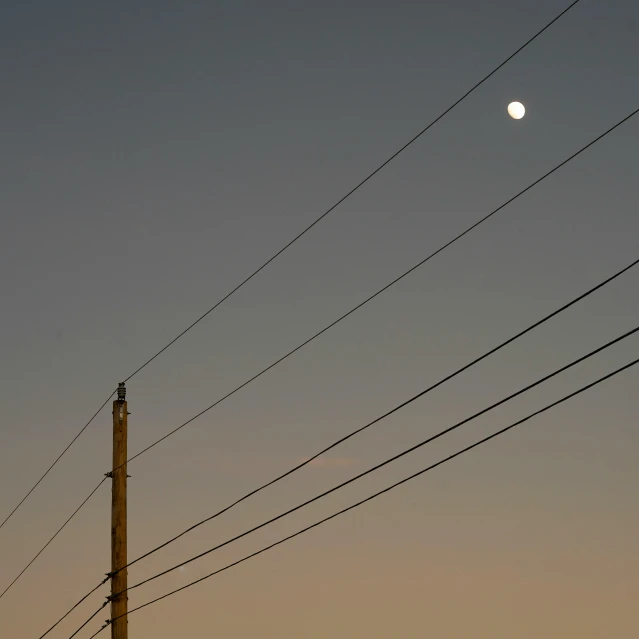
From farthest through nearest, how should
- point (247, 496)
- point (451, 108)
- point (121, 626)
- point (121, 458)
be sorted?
point (121, 458) → point (121, 626) → point (247, 496) → point (451, 108)

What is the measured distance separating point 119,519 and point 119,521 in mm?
38

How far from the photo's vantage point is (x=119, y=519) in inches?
717

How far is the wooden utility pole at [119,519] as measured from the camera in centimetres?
1747

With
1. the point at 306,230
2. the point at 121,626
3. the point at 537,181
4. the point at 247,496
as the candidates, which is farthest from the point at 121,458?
the point at 537,181

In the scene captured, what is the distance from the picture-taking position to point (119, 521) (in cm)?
1820

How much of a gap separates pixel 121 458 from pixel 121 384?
153cm

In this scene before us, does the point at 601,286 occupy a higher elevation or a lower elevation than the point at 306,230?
lower

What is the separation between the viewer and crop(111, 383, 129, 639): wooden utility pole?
17469 mm

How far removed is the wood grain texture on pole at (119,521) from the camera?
17453 mm

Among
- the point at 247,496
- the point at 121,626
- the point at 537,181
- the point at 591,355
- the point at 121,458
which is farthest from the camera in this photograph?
the point at 121,458

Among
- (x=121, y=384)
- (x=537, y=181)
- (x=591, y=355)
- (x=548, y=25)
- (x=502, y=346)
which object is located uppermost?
(x=121, y=384)

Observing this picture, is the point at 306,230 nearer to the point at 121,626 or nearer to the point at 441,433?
the point at 441,433

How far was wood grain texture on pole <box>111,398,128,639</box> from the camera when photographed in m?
17.5

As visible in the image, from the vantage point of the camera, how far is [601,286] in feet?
31.9
